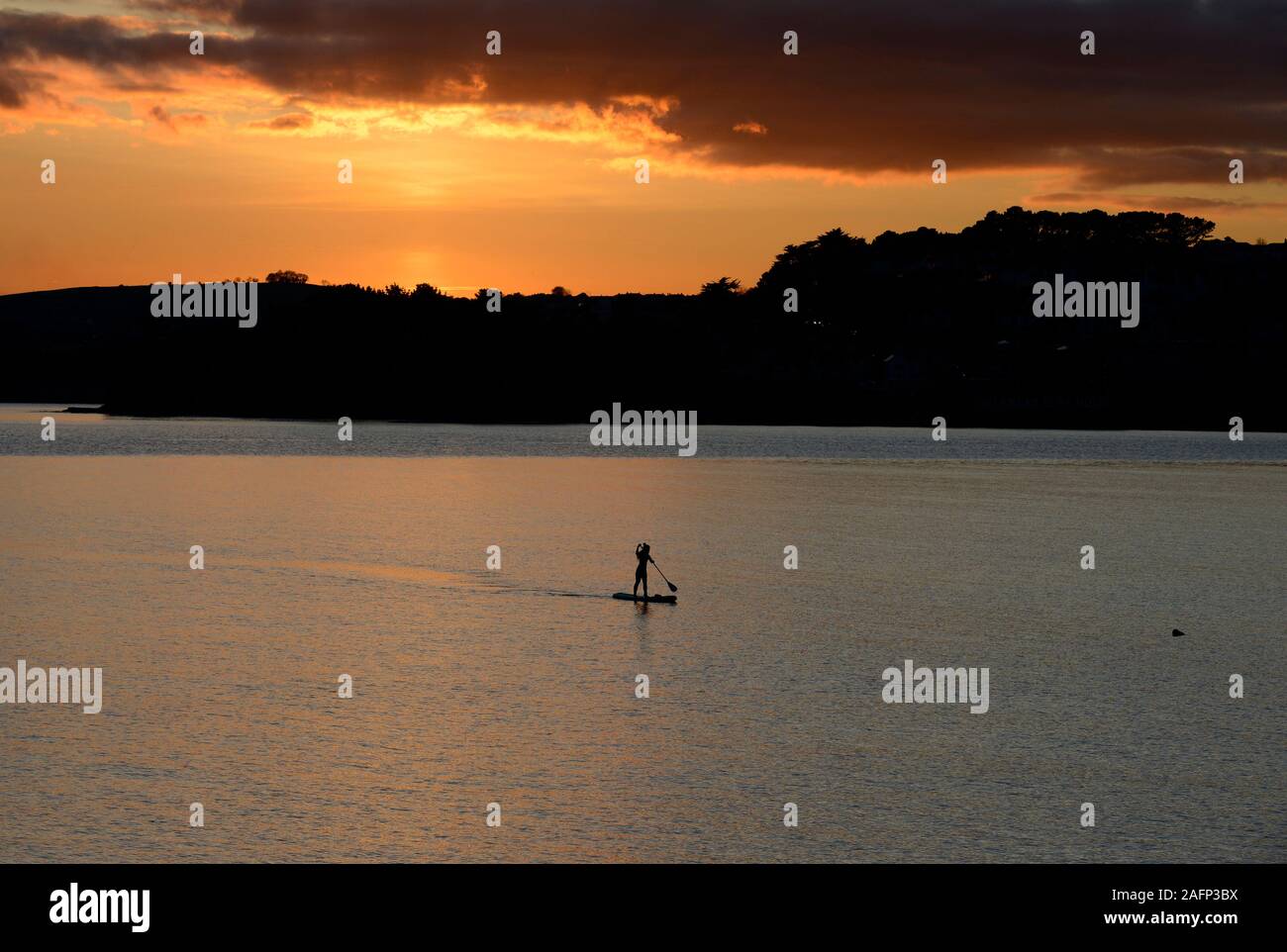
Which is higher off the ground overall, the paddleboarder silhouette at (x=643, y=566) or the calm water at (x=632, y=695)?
the paddleboarder silhouette at (x=643, y=566)

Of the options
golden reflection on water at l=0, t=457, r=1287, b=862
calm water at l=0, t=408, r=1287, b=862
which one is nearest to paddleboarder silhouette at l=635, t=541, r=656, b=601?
calm water at l=0, t=408, r=1287, b=862

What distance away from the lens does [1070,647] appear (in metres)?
35.2

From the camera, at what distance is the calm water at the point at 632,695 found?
2009 centimetres

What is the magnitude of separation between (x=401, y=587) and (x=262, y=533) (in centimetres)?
1911

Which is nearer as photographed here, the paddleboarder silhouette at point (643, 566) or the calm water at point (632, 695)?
the calm water at point (632, 695)

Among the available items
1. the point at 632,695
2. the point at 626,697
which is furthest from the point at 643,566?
the point at 626,697

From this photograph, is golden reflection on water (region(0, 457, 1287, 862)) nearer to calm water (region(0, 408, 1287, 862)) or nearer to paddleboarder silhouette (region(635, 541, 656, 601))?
calm water (region(0, 408, 1287, 862))

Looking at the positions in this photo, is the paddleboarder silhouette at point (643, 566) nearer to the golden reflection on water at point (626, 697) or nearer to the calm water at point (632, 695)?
the calm water at point (632, 695)

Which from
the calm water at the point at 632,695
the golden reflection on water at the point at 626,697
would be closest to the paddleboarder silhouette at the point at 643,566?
the calm water at the point at 632,695

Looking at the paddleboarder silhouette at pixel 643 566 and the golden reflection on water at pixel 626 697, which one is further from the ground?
the paddleboarder silhouette at pixel 643 566
